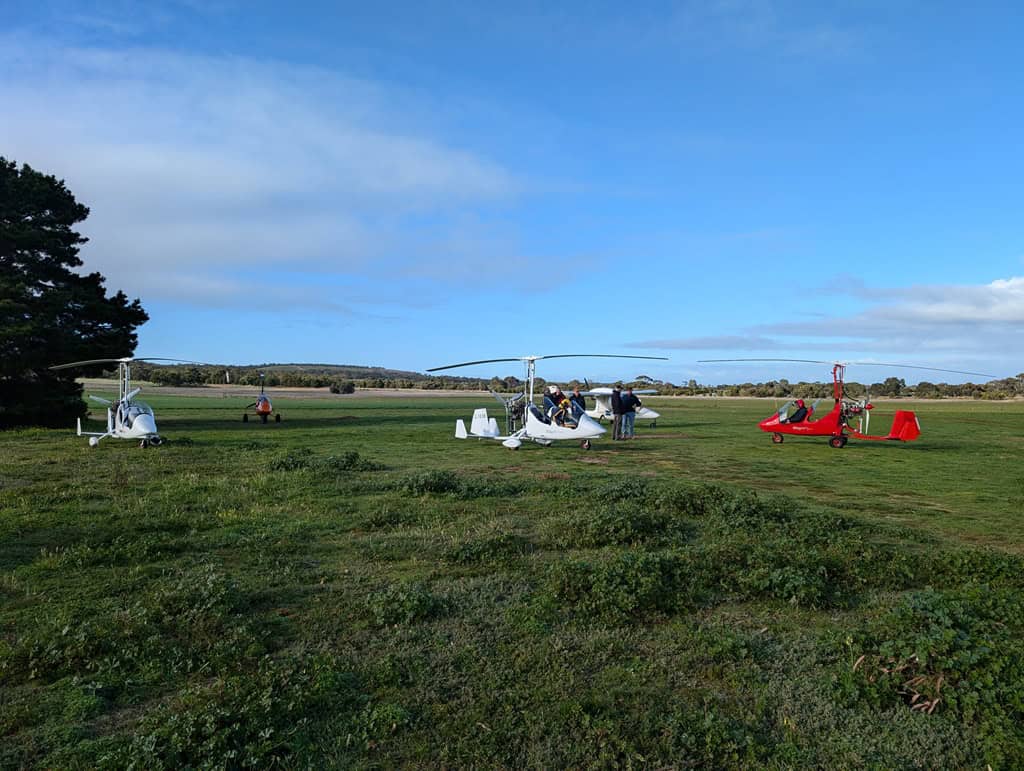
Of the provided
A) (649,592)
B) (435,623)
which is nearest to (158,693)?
(435,623)

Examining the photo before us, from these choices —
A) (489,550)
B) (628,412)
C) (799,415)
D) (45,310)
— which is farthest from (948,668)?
(45,310)

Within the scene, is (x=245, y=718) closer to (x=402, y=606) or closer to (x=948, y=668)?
(x=402, y=606)

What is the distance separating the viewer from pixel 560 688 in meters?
4.37

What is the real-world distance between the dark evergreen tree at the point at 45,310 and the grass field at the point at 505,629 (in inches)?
689

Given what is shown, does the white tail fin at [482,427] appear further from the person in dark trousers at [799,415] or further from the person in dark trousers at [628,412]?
the person in dark trousers at [799,415]

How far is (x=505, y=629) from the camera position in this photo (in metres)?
5.41

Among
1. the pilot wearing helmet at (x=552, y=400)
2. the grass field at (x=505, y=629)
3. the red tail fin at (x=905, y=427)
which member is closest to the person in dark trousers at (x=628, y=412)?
the pilot wearing helmet at (x=552, y=400)

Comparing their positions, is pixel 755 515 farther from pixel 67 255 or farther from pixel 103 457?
pixel 67 255

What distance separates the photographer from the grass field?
377 centimetres

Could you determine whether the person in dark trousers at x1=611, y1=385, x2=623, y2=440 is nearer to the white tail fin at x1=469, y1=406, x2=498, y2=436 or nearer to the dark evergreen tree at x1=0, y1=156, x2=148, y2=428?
the white tail fin at x1=469, y1=406, x2=498, y2=436

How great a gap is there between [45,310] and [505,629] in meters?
28.5

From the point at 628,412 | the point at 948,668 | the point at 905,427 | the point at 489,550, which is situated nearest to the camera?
the point at 948,668

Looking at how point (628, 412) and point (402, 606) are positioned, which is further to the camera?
point (628, 412)

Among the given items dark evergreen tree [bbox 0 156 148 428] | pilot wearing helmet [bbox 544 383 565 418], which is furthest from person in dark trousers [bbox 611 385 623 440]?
dark evergreen tree [bbox 0 156 148 428]
